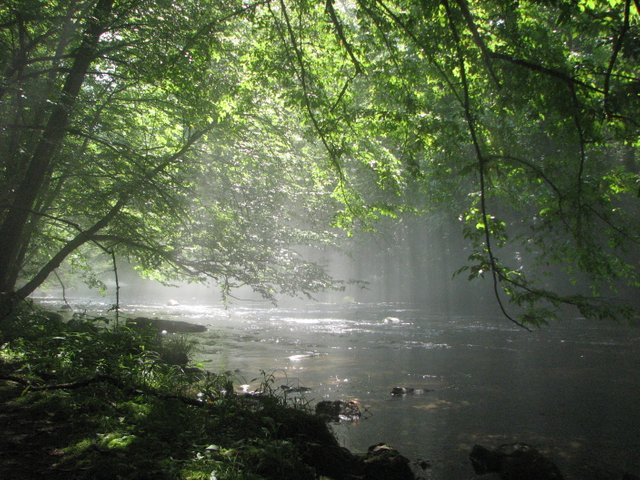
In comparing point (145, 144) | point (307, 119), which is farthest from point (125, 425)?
point (145, 144)

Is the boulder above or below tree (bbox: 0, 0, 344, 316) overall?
below

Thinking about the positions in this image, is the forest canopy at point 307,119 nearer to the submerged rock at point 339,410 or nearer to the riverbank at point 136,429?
the riverbank at point 136,429

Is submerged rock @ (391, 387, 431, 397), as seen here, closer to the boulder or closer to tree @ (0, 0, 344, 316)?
the boulder

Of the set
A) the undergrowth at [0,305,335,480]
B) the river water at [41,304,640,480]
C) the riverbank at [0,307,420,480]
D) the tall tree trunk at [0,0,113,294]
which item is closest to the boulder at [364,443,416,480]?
the riverbank at [0,307,420,480]

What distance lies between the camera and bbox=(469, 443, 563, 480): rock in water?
561 centimetres

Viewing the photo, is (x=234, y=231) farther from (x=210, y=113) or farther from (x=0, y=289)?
(x=0, y=289)

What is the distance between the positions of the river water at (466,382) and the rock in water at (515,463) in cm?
25

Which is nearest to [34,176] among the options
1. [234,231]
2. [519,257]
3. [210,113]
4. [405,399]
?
[210,113]

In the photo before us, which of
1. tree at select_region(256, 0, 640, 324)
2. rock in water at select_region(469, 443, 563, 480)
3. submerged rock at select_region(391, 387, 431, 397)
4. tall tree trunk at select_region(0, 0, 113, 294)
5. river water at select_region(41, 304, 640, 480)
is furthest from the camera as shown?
submerged rock at select_region(391, 387, 431, 397)

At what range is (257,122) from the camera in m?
12.3

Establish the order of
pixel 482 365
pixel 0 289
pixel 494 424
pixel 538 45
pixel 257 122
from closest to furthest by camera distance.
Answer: pixel 538 45 → pixel 494 424 → pixel 0 289 → pixel 257 122 → pixel 482 365

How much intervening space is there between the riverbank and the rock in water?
1476 millimetres

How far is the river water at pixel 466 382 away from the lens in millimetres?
7020

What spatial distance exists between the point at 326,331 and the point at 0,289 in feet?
48.4
